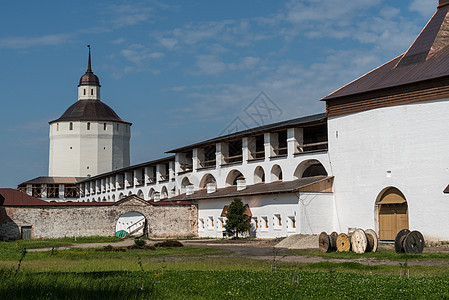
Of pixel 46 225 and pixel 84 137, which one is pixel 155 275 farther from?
pixel 84 137

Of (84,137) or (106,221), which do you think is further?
(84,137)

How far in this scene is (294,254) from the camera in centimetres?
2383

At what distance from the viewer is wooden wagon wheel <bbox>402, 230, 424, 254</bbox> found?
22.2 m

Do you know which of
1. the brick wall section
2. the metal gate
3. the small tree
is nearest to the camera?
the small tree

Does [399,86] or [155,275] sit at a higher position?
[399,86]

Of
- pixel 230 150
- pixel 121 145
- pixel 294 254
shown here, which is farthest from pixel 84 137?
pixel 294 254

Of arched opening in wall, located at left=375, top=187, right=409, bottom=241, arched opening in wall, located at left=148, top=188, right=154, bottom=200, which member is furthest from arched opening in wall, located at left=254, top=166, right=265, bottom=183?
arched opening in wall, located at left=148, top=188, right=154, bottom=200

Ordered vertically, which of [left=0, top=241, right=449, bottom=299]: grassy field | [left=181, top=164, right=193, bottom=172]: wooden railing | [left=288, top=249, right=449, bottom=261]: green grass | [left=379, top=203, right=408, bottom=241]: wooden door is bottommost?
[left=288, top=249, right=449, bottom=261]: green grass

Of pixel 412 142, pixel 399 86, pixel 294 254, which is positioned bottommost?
pixel 294 254

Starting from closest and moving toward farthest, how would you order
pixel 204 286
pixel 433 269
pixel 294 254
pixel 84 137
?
pixel 204 286, pixel 433 269, pixel 294 254, pixel 84 137

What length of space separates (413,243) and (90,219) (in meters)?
24.4

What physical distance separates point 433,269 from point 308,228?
671 inches

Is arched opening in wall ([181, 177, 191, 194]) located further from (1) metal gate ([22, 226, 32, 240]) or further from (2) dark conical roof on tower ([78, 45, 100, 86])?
(2) dark conical roof on tower ([78, 45, 100, 86])

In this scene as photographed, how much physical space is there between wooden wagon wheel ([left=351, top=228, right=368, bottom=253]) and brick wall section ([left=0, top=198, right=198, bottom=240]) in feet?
70.4
